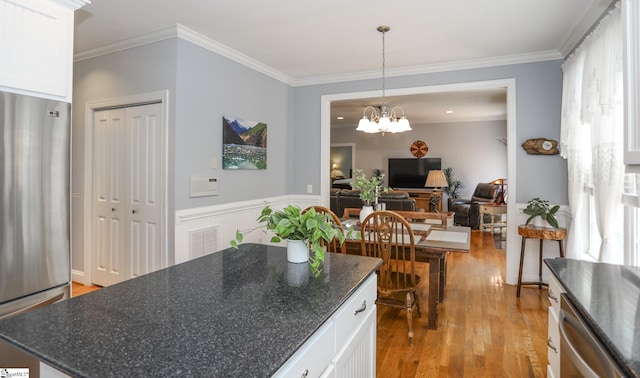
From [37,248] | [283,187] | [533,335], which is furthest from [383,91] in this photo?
[37,248]

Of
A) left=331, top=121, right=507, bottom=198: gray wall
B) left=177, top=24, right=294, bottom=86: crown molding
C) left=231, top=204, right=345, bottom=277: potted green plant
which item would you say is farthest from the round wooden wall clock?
left=231, top=204, right=345, bottom=277: potted green plant

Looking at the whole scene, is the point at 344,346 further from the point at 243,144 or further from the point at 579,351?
the point at 243,144

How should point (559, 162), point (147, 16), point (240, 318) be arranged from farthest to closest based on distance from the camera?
point (559, 162) < point (147, 16) < point (240, 318)

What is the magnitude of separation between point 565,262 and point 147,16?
3411mm

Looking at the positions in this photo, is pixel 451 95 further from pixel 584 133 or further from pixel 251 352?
pixel 251 352

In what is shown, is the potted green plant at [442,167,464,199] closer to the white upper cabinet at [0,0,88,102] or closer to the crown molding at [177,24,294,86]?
the crown molding at [177,24,294,86]

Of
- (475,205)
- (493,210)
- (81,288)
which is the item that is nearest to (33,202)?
(81,288)

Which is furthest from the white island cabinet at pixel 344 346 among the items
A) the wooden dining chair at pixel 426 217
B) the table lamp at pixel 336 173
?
the table lamp at pixel 336 173

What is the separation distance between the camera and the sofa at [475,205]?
716 centimetres

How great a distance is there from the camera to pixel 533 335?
8.64ft

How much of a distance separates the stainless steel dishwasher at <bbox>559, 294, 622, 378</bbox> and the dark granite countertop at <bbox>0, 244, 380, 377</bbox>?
77 cm

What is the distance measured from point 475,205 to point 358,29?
5.39 metres

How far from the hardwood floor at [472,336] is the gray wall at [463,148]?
4820 mm

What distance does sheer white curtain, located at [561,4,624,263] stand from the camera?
2209 millimetres
